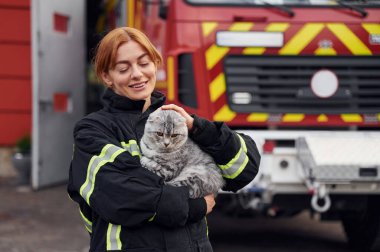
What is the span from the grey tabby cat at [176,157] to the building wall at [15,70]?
25.8 feet

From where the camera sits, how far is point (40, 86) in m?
8.68

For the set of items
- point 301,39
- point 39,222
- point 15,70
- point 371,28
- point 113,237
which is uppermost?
point 371,28

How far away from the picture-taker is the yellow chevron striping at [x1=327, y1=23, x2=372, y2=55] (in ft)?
18.2

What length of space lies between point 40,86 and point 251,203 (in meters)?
4.11

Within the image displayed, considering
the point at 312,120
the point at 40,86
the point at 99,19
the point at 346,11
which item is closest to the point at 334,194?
the point at 312,120

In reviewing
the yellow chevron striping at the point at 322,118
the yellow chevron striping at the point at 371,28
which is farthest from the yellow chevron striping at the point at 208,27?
the yellow chevron striping at the point at 371,28

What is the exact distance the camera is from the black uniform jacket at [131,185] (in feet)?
7.57

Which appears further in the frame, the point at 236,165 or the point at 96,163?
the point at 236,165

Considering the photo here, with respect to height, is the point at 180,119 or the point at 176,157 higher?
the point at 180,119

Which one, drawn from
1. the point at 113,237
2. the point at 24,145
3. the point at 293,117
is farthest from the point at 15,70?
the point at 113,237

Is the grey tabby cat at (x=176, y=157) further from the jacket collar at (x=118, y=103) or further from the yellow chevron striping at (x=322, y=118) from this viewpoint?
the yellow chevron striping at (x=322, y=118)

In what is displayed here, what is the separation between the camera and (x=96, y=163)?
2.36 metres

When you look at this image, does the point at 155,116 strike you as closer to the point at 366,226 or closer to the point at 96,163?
the point at 96,163

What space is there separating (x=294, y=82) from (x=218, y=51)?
25.5 inches
